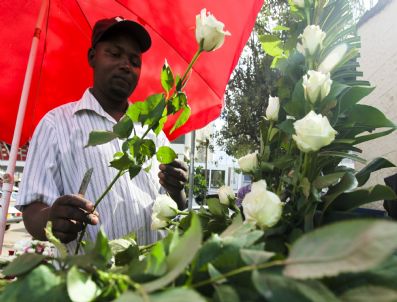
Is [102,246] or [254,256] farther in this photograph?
[102,246]

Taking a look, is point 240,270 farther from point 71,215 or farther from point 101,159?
point 101,159

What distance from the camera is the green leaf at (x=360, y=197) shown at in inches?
26.5

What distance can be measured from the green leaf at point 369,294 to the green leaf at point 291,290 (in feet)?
0.08

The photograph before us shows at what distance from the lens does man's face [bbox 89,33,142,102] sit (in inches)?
60.8

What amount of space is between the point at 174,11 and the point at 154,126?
113 centimetres

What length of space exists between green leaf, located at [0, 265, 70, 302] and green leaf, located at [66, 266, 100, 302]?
16 mm

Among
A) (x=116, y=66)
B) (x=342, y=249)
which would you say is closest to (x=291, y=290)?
(x=342, y=249)

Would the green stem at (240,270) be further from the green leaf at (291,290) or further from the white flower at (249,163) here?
the white flower at (249,163)

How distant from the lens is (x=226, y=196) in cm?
80

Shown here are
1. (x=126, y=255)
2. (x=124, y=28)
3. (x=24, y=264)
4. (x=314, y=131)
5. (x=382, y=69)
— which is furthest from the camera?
(x=382, y=69)

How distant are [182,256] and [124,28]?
4.52 feet

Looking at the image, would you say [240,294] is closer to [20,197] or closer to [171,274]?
[171,274]

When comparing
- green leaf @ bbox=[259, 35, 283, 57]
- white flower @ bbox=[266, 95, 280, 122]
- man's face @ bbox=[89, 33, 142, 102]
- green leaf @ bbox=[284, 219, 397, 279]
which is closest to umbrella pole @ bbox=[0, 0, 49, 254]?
man's face @ bbox=[89, 33, 142, 102]

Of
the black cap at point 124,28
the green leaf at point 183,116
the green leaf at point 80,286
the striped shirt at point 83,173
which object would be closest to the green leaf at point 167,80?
the green leaf at point 183,116
